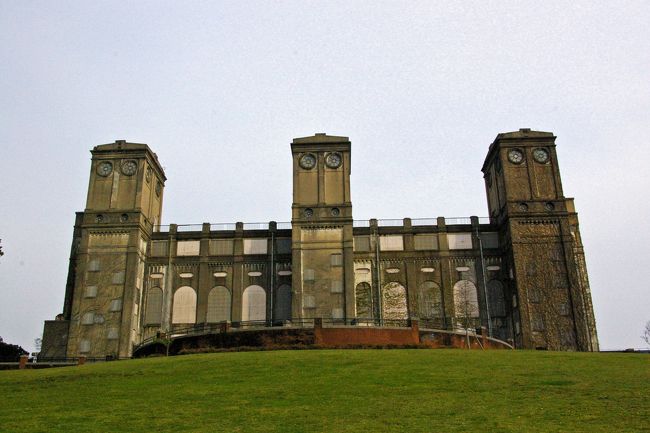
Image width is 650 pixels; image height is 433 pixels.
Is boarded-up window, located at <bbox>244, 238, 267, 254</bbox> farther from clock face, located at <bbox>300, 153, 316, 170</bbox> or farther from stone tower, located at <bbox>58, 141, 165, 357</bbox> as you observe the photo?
stone tower, located at <bbox>58, 141, 165, 357</bbox>

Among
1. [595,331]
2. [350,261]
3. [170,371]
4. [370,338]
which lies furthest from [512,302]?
[170,371]

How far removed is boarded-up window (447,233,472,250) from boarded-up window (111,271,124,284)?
29.6 metres

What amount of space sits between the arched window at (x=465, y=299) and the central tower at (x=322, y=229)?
9940mm

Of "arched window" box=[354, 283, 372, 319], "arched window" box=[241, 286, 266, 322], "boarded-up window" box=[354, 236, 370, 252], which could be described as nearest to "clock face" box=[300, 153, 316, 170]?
"boarded-up window" box=[354, 236, 370, 252]

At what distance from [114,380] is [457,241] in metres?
40.1

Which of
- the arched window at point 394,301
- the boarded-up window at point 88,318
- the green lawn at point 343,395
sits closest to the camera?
the green lawn at point 343,395

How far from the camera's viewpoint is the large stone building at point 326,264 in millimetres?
59031

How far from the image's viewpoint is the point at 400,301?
204 feet

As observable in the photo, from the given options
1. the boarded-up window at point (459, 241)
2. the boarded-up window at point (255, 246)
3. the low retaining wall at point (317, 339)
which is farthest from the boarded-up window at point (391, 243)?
the low retaining wall at point (317, 339)

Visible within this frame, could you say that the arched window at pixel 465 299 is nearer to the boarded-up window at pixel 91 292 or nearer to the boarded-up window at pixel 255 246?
the boarded-up window at pixel 255 246

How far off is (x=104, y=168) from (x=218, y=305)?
55.1ft

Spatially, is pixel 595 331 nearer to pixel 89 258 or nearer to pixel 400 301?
pixel 400 301

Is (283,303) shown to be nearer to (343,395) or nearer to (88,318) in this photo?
(88,318)

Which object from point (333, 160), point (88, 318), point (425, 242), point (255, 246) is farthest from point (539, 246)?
point (88, 318)
